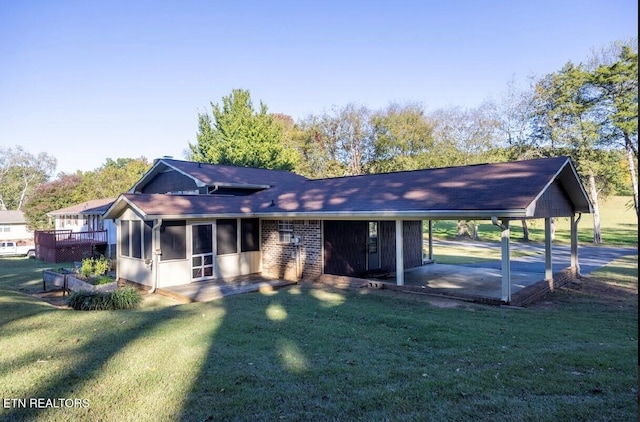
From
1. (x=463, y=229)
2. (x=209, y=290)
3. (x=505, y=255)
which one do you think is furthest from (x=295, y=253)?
(x=463, y=229)

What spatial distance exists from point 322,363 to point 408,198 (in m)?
6.63

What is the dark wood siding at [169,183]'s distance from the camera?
16814 mm

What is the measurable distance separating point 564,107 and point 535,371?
99.7ft

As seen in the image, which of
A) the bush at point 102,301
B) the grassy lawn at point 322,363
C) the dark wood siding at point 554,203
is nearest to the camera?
the grassy lawn at point 322,363

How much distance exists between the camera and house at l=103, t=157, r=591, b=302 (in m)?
9.97

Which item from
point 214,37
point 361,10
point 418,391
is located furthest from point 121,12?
point 418,391

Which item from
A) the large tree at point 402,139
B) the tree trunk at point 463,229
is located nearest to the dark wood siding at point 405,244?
the large tree at point 402,139

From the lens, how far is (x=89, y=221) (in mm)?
26156

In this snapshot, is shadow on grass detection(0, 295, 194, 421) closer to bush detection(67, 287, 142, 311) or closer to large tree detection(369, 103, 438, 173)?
bush detection(67, 287, 142, 311)

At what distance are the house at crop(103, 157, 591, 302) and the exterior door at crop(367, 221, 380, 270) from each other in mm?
37

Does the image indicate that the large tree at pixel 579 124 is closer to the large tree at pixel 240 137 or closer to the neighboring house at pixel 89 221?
the large tree at pixel 240 137

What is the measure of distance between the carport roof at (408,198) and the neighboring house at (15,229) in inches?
1333

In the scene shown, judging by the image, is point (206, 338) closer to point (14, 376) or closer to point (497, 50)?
point (14, 376)

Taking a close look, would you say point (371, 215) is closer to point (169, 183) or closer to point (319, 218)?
point (319, 218)
